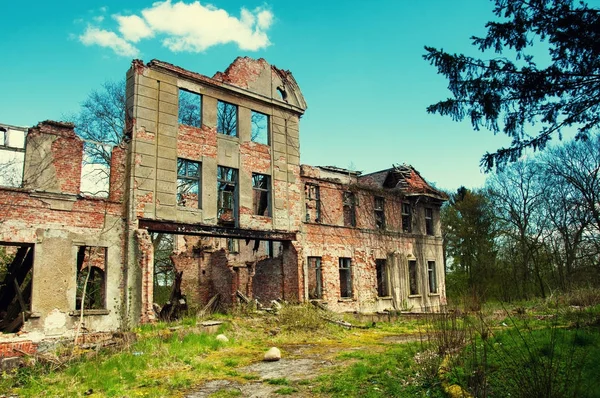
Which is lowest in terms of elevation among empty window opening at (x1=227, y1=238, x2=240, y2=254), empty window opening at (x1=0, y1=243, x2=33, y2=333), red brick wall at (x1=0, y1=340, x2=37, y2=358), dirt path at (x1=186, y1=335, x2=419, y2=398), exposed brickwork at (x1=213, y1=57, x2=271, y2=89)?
dirt path at (x1=186, y1=335, x2=419, y2=398)

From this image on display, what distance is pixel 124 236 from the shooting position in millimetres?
16359

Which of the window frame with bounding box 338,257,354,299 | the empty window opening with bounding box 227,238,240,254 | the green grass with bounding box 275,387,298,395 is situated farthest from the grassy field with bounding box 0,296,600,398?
the empty window opening with bounding box 227,238,240,254

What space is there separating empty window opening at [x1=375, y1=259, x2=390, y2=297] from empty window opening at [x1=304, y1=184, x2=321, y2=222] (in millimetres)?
4701

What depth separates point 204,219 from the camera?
716 inches

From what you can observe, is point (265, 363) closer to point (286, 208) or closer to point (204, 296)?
point (286, 208)

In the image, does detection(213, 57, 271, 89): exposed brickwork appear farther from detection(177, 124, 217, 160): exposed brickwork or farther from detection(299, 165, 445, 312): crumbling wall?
detection(299, 165, 445, 312): crumbling wall

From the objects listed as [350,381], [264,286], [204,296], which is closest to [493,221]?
[264,286]

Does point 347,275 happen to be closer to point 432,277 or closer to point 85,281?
point 432,277

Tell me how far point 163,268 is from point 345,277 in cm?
1092

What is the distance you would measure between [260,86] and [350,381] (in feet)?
51.9

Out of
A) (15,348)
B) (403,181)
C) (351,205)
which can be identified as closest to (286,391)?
(15,348)

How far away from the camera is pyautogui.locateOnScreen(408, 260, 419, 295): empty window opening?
2710 centimetres

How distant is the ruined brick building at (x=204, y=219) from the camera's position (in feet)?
49.3

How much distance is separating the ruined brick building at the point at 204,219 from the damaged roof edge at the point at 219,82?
49 mm
